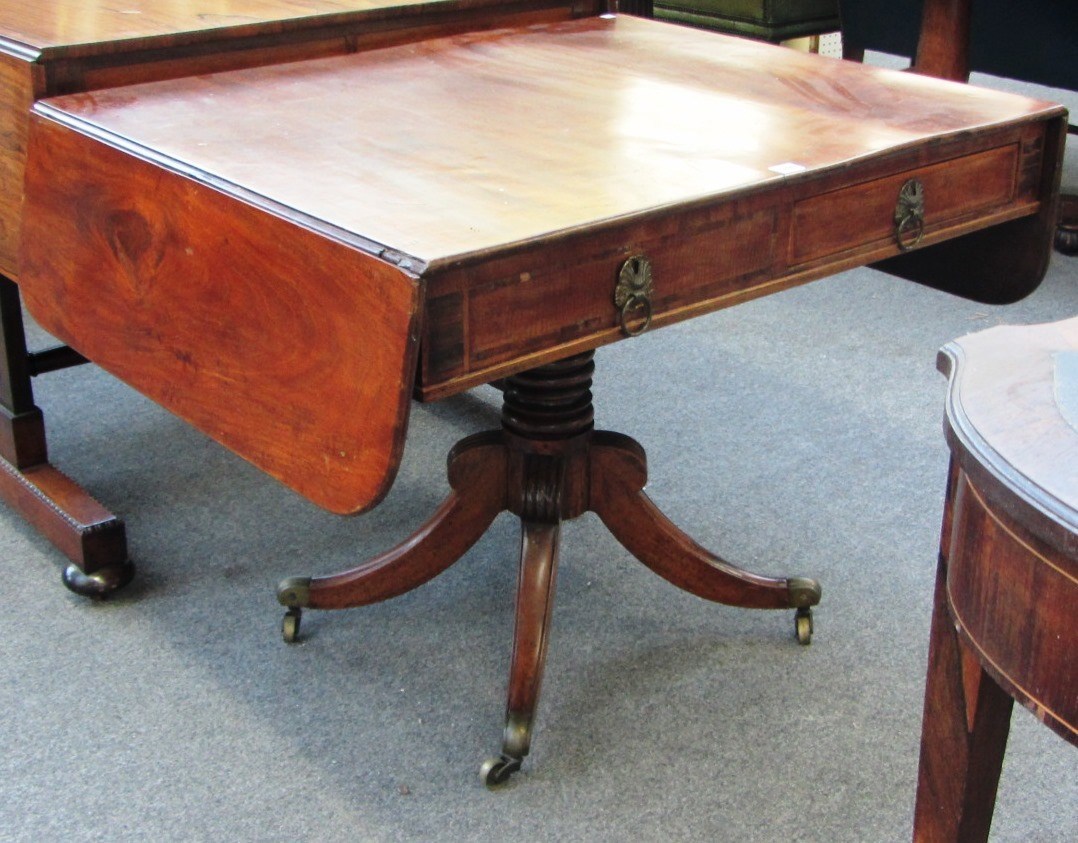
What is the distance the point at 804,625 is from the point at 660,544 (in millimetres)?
226

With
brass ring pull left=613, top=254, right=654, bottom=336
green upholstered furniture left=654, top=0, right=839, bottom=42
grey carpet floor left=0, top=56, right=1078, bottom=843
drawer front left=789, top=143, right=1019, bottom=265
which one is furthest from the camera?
green upholstered furniture left=654, top=0, right=839, bottom=42

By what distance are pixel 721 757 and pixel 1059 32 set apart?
7.15 feet

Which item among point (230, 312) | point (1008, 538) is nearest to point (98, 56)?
point (230, 312)

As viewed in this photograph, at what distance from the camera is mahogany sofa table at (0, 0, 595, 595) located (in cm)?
160

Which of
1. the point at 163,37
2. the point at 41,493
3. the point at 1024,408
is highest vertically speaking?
the point at 163,37

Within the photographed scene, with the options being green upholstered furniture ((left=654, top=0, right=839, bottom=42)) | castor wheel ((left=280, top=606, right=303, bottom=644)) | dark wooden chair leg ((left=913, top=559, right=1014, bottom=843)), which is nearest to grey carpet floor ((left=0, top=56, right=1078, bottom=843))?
castor wheel ((left=280, top=606, right=303, bottom=644))

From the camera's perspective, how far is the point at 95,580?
1.92 meters

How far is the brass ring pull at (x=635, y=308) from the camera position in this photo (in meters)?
1.27

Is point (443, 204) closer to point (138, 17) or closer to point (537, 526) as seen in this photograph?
point (537, 526)

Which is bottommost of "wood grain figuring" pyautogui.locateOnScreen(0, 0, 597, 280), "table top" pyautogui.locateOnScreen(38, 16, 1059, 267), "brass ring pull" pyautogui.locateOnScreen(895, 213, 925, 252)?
"brass ring pull" pyautogui.locateOnScreen(895, 213, 925, 252)

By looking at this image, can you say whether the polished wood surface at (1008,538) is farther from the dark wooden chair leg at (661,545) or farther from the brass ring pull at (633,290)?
the dark wooden chair leg at (661,545)

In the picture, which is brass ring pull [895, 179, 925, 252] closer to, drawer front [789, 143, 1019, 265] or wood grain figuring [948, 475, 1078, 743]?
drawer front [789, 143, 1019, 265]

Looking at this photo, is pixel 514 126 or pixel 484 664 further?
pixel 484 664

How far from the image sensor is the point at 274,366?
1258 millimetres
